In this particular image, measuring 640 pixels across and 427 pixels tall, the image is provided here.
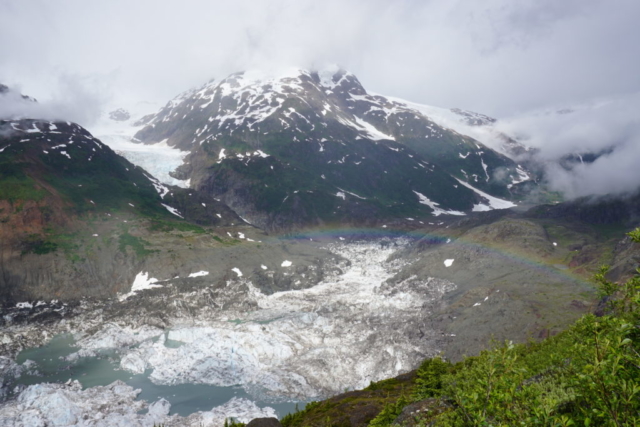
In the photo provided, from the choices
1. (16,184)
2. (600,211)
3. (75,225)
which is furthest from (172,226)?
(600,211)

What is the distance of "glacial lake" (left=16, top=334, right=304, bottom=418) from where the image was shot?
49188 mm

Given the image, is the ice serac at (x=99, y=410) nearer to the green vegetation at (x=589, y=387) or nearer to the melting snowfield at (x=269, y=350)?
the melting snowfield at (x=269, y=350)

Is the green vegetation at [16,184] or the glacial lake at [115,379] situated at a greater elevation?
the green vegetation at [16,184]

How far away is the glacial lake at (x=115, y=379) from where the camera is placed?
161ft

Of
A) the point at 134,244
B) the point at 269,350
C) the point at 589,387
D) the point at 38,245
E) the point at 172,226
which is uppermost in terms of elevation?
the point at 172,226

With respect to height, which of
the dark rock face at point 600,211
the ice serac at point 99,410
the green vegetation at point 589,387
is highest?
the dark rock face at point 600,211

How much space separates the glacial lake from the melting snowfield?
1.30 metres

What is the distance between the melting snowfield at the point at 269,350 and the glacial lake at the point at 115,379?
1305 mm

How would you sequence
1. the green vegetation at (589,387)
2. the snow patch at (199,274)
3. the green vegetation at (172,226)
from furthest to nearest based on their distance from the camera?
the green vegetation at (172,226)
the snow patch at (199,274)
the green vegetation at (589,387)

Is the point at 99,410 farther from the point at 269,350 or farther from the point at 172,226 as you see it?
the point at 172,226

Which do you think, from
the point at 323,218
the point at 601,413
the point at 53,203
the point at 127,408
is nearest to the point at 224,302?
the point at 127,408

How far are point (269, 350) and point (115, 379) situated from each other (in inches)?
960

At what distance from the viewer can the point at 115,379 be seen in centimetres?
5484

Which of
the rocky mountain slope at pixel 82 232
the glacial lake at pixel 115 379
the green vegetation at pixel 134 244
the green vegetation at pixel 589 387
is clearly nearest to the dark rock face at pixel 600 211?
the rocky mountain slope at pixel 82 232
